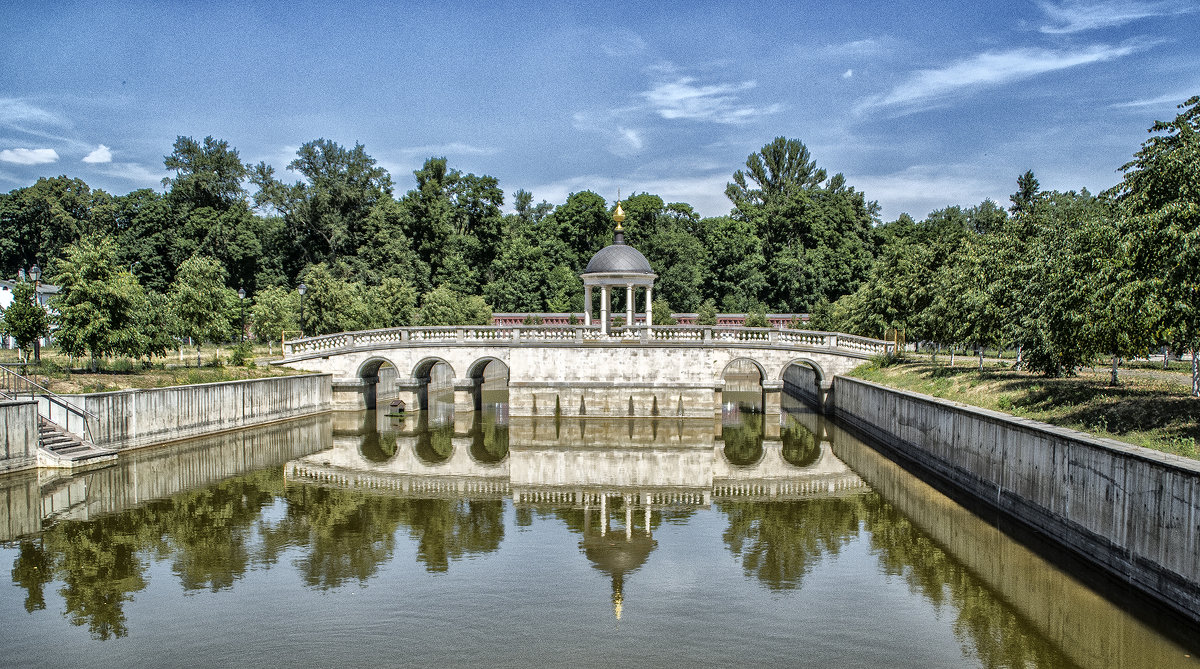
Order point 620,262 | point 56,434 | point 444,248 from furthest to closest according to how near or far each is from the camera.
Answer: point 444,248, point 620,262, point 56,434

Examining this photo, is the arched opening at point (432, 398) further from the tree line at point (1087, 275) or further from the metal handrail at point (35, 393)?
the tree line at point (1087, 275)

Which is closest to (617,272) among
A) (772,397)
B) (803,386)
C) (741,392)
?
(772,397)

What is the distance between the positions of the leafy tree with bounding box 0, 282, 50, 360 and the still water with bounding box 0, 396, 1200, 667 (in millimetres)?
9279

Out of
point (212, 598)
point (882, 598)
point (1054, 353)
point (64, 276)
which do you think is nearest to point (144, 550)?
point (212, 598)

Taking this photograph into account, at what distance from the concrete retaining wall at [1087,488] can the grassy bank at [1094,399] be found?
2.97 ft

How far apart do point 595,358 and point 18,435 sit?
78.7ft

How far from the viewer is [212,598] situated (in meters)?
14.8

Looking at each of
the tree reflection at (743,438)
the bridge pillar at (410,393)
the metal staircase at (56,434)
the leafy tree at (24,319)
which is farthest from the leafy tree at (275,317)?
the tree reflection at (743,438)

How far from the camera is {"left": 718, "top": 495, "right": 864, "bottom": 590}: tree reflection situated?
17.1 m

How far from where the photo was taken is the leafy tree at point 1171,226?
1454cm

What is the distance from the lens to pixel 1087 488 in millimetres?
15711

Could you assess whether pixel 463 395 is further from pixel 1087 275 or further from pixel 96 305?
pixel 1087 275

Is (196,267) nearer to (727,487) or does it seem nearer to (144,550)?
(144,550)

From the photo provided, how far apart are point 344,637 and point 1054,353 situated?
21.4 metres
